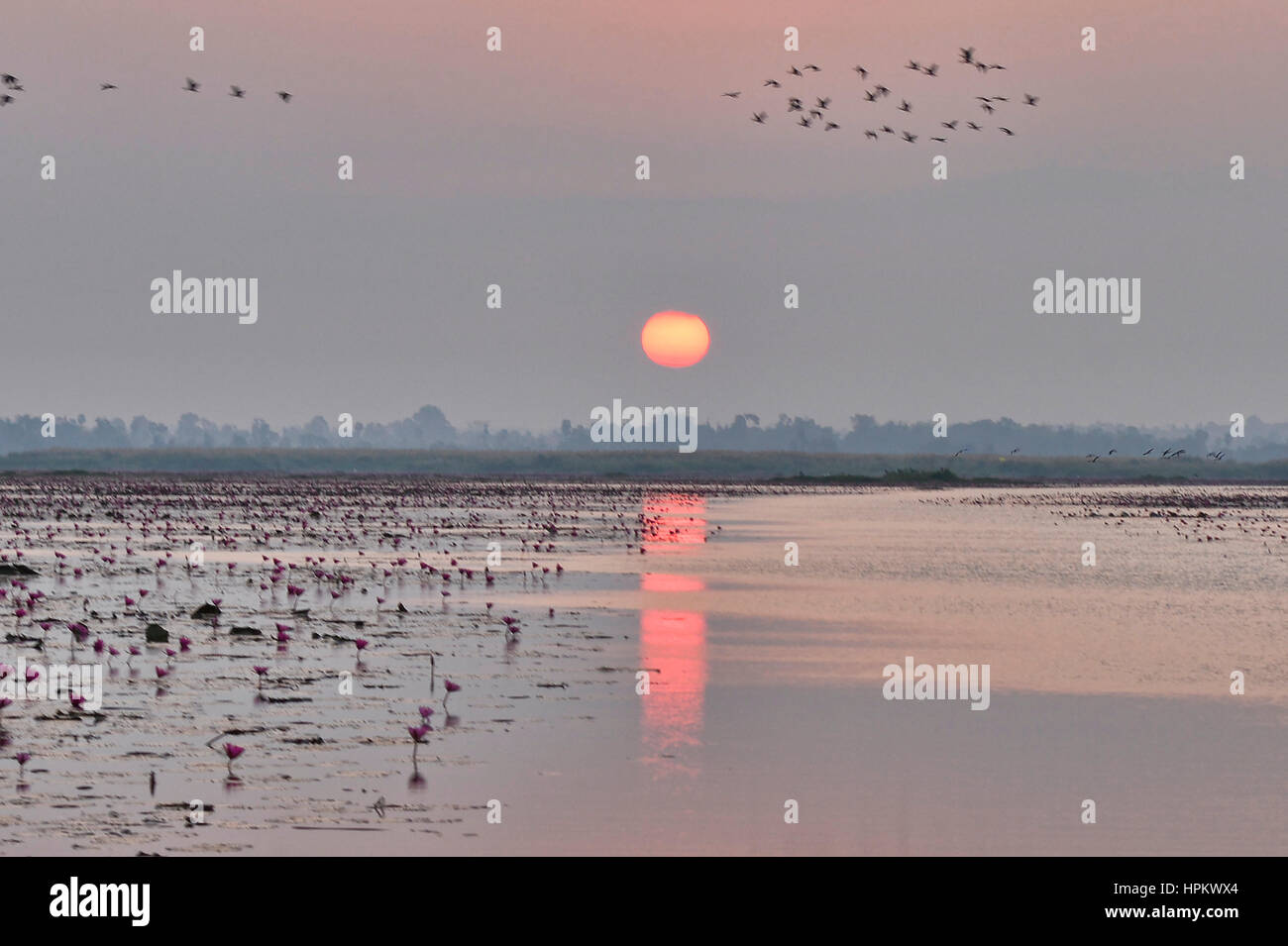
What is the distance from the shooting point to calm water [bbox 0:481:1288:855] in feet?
42.7

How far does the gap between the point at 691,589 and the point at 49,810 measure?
75.8 feet

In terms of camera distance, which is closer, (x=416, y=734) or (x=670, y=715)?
(x=416, y=734)

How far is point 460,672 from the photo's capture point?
21.4 metres

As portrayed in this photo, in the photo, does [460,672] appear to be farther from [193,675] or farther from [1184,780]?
[1184,780]

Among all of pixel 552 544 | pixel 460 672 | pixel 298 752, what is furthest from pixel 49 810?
pixel 552 544

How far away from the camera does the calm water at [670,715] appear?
13.0 metres

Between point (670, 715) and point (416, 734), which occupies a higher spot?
point (416, 734)

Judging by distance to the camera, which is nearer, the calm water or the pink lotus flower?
the calm water

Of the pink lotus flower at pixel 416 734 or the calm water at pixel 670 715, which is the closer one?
the calm water at pixel 670 715

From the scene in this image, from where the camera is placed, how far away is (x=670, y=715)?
728 inches
